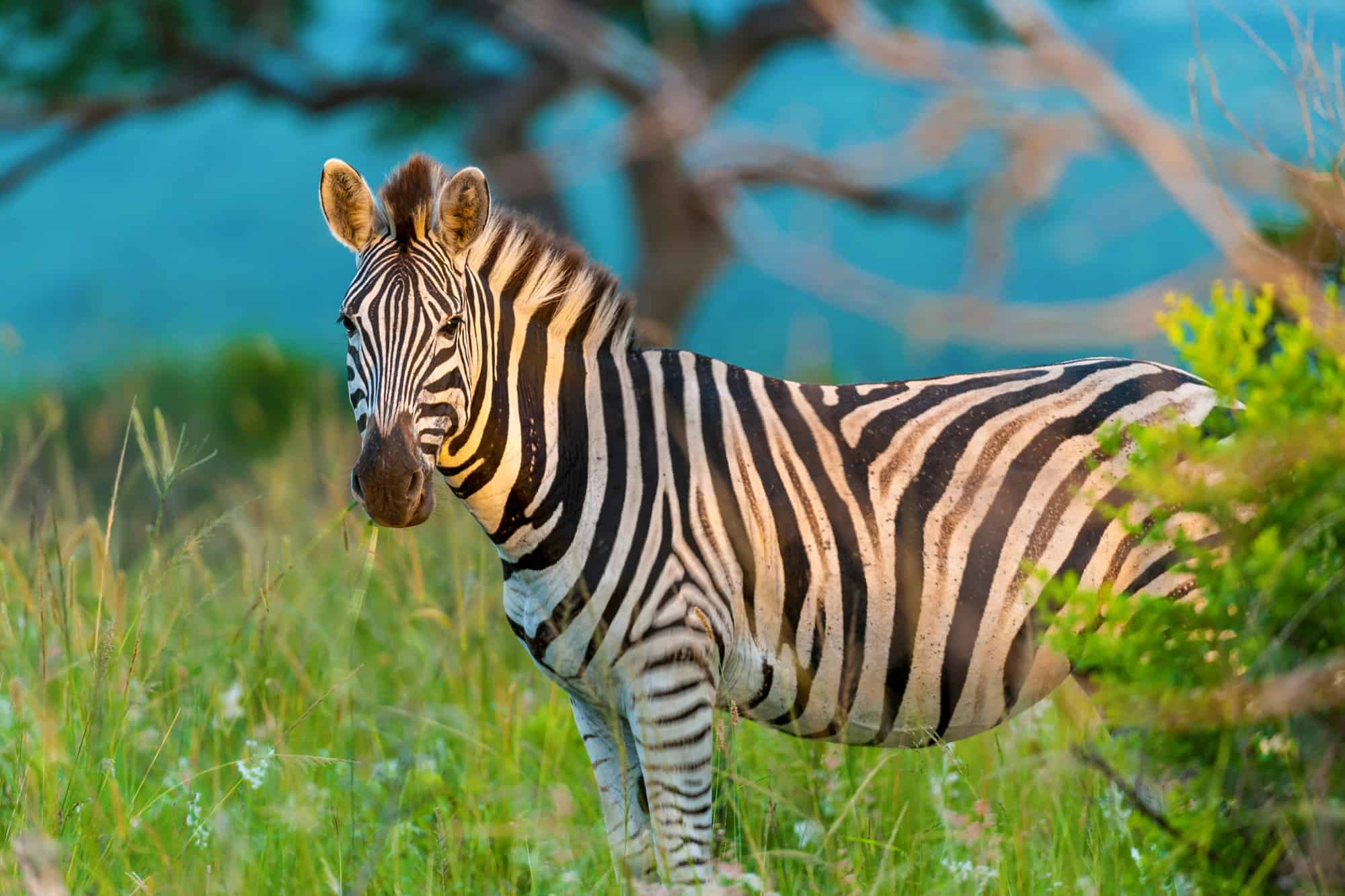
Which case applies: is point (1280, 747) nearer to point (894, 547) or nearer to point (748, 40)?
point (894, 547)

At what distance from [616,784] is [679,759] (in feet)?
1.44

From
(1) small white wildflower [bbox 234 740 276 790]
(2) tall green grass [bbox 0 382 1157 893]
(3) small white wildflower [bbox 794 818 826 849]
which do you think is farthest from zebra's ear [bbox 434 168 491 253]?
(3) small white wildflower [bbox 794 818 826 849]

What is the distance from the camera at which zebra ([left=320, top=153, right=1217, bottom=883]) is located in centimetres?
322

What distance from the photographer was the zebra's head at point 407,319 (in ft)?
9.64

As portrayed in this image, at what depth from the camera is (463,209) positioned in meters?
3.27

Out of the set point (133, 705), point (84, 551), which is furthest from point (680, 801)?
point (84, 551)

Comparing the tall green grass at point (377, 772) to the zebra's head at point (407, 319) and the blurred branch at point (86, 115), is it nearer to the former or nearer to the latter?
the zebra's head at point (407, 319)

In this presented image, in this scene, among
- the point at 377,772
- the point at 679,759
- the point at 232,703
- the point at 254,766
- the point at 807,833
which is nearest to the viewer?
the point at 679,759

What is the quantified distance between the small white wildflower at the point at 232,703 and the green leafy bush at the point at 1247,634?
9.63 ft

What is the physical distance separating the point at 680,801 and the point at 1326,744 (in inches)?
59.8

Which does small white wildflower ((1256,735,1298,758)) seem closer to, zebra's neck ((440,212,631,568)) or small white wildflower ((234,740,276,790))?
zebra's neck ((440,212,631,568))

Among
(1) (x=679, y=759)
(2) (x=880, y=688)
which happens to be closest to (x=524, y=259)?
(1) (x=679, y=759)

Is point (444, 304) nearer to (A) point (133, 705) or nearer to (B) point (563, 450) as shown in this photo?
(B) point (563, 450)

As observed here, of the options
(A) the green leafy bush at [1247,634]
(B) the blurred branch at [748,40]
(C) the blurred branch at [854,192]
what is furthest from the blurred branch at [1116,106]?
(B) the blurred branch at [748,40]
